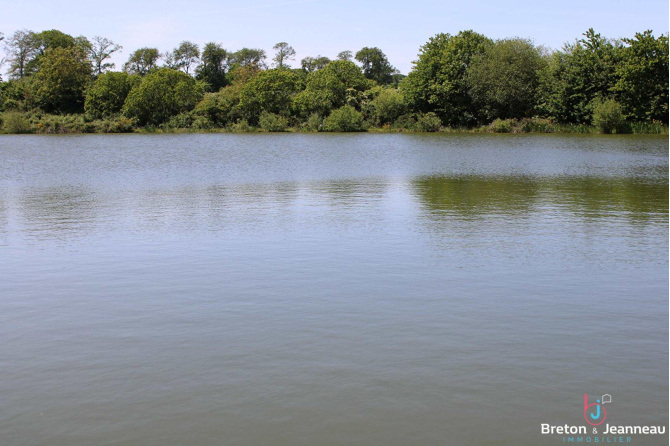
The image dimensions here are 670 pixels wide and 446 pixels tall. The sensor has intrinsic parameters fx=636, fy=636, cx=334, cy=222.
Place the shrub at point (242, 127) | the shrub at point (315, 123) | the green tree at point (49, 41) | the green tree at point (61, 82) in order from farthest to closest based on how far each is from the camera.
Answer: the green tree at point (49, 41) < the green tree at point (61, 82) < the shrub at point (242, 127) < the shrub at point (315, 123)

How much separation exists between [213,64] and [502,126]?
215ft

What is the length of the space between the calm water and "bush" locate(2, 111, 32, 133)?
203ft

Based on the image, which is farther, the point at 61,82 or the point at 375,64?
the point at 375,64

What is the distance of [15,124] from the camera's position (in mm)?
71625

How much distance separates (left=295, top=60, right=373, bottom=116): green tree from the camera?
7600 cm

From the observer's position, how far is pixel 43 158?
33812 mm

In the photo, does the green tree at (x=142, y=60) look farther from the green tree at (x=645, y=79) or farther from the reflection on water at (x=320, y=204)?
the reflection on water at (x=320, y=204)

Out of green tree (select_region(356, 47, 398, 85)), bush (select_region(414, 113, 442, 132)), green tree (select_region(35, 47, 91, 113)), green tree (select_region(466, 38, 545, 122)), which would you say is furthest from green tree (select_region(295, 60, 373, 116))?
green tree (select_region(356, 47, 398, 85))

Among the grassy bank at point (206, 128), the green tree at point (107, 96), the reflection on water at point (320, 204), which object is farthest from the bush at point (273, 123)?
the reflection on water at point (320, 204)

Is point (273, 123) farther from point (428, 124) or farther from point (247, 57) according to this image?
point (247, 57)

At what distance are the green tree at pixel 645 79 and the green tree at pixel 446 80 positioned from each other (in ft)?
54.5

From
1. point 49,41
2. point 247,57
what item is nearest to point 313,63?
point 247,57

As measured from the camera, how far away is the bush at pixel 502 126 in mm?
66875

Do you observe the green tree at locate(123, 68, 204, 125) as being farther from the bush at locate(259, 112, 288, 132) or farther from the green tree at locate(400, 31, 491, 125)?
the green tree at locate(400, 31, 491, 125)
